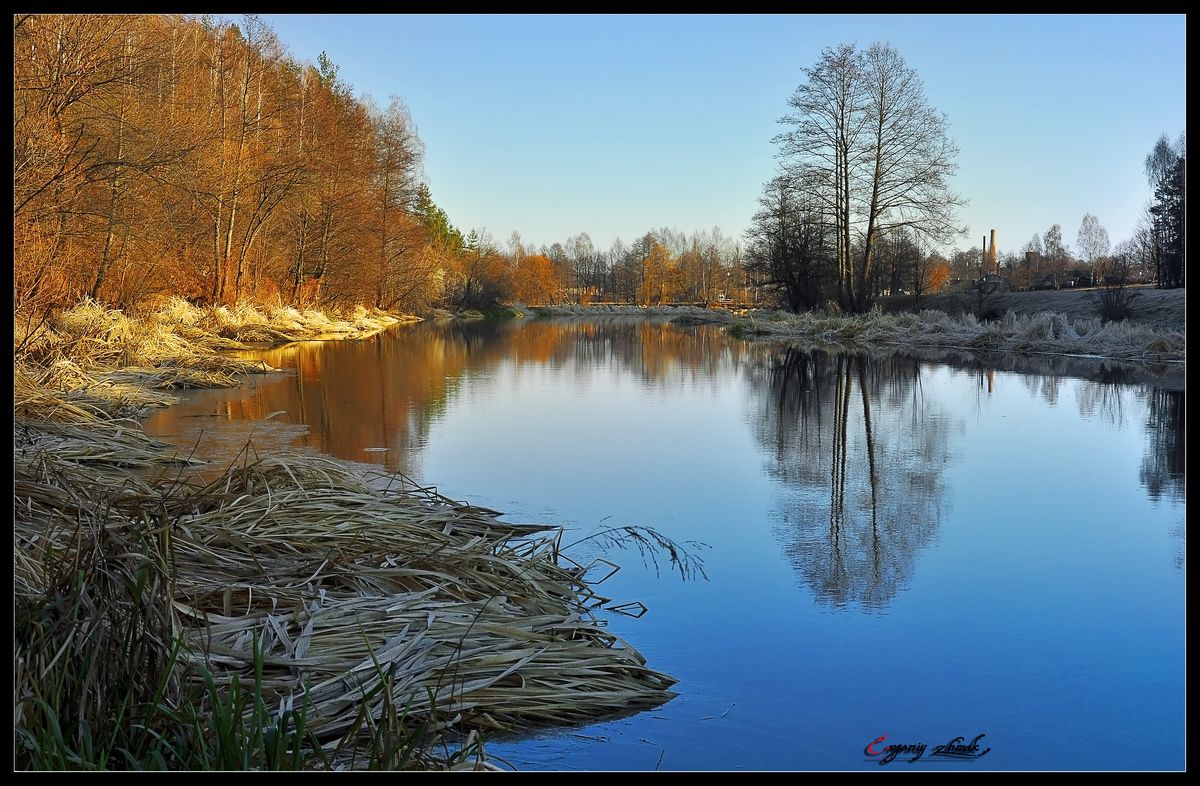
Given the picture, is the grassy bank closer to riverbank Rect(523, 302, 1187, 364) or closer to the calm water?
the calm water

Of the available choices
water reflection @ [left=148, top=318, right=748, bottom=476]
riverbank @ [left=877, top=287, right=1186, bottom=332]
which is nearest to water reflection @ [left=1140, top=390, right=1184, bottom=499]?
water reflection @ [left=148, top=318, right=748, bottom=476]

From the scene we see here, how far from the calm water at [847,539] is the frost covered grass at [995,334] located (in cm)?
685

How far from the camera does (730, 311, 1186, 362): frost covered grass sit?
1952cm

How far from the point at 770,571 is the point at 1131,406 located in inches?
348

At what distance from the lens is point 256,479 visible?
509 centimetres

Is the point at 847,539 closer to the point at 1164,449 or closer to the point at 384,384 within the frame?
the point at 1164,449

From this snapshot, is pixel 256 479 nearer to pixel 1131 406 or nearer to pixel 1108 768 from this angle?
pixel 1108 768

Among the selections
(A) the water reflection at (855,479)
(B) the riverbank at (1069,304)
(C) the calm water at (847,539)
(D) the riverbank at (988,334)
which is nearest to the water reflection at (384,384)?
(C) the calm water at (847,539)

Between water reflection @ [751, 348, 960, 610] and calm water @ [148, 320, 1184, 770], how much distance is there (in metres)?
0.03

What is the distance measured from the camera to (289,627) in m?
3.46

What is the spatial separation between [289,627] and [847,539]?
3.00m

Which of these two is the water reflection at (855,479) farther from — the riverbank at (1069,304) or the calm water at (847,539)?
the riverbank at (1069,304)

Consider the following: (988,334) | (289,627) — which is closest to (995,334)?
(988,334)

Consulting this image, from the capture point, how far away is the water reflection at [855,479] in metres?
4.68
